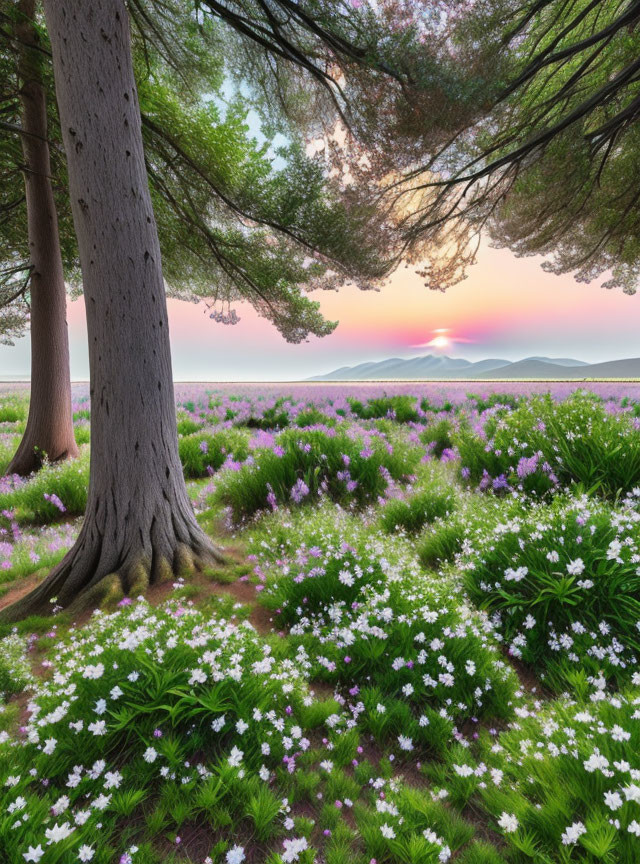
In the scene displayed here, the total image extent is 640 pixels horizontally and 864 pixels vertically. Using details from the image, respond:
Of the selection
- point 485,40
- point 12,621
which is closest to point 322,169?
point 485,40

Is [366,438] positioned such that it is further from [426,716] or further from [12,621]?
[12,621]

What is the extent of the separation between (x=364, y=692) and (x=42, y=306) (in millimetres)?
8420

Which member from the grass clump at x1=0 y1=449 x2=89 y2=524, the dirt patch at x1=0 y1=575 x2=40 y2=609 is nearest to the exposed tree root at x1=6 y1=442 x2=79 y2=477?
the grass clump at x1=0 y1=449 x2=89 y2=524

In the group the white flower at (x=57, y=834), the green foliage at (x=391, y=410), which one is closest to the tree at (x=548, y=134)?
the green foliage at (x=391, y=410)

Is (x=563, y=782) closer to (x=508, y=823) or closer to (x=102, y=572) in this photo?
(x=508, y=823)

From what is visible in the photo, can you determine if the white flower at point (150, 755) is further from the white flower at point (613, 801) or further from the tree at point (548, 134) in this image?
the tree at point (548, 134)

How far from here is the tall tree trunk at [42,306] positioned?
287 inches

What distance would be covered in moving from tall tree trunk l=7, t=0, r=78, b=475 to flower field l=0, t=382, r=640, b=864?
3419mm

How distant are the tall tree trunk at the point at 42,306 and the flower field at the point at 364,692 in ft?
11.2

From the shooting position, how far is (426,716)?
217 cm

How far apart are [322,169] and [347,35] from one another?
1894mm

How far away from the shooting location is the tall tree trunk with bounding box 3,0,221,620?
3.64 meters

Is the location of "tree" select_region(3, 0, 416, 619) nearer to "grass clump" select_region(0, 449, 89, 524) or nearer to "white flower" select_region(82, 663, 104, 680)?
"white flower" select_region(82, 663, 104, 680)

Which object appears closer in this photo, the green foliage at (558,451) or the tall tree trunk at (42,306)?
the green foliage at (558,451)
